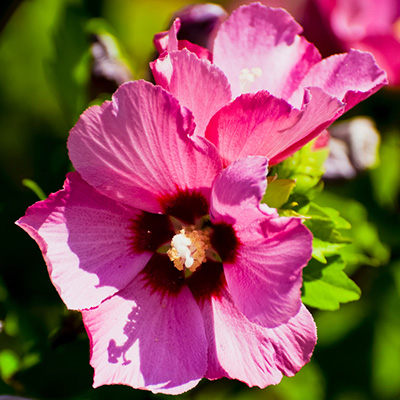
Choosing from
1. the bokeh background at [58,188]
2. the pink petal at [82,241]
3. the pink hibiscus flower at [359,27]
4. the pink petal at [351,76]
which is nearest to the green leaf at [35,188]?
the bokeh background at [58,188]

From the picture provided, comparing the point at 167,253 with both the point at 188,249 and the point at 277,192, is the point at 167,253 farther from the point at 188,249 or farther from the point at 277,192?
the point at 277,192

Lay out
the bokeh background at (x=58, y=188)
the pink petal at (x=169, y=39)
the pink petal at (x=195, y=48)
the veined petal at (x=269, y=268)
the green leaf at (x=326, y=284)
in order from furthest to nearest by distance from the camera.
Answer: the bokeh background at (x=58, y=188) → the green leaf at (x=326, y=284) → the pink petal at (x=195, y=48) → the pink petal at (x=169, y=39) → the veined petal at (x=269, y=268)

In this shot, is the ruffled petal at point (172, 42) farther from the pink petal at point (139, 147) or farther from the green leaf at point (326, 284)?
the green leaf at point (326, 284)

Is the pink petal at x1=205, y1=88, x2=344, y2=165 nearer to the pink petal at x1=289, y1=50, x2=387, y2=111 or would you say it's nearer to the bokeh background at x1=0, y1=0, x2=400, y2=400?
the pink petal at x1=289, y1=50, x2=387, y2=111

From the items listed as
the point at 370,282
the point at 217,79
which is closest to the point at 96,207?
the point at 217,79

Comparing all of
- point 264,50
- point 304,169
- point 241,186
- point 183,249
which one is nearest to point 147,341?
point 183,249

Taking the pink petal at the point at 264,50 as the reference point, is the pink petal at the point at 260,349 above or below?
below

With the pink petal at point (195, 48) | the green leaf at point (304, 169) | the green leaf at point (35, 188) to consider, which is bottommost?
the green leaf at point (304, 169)

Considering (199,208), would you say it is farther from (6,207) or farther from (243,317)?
(6,207)
